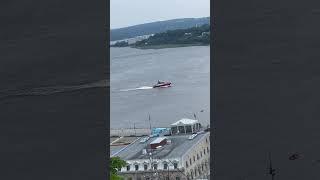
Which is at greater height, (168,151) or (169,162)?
(169,162)

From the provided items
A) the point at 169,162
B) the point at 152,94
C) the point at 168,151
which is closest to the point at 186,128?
the point at 168,151

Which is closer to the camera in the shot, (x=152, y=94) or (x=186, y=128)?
(x=186, y=128)

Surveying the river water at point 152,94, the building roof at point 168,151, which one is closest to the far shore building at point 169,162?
the building roof at point 168,151
